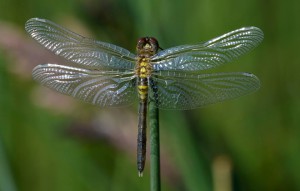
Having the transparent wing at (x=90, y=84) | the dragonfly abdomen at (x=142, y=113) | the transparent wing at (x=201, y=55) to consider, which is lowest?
the dragonfly abdomen at (x=142, y=113)

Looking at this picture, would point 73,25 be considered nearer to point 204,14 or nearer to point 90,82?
point 90,82

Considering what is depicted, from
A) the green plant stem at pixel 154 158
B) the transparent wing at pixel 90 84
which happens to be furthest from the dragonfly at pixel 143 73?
the green plant stem at pixel 154 158

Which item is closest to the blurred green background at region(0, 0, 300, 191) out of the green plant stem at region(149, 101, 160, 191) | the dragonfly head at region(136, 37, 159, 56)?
the dragonfly head at region(136, 37, 159, 56)

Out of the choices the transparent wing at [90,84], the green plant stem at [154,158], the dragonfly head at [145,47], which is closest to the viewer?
the green plant stem at [154,158]

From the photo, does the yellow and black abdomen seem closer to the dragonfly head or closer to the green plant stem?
the dragonfly head

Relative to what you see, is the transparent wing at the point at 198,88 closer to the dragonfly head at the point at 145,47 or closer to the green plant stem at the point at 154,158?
the dragonfly head at the point at 145,47

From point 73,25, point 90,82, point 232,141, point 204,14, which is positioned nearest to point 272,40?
point 204,14
